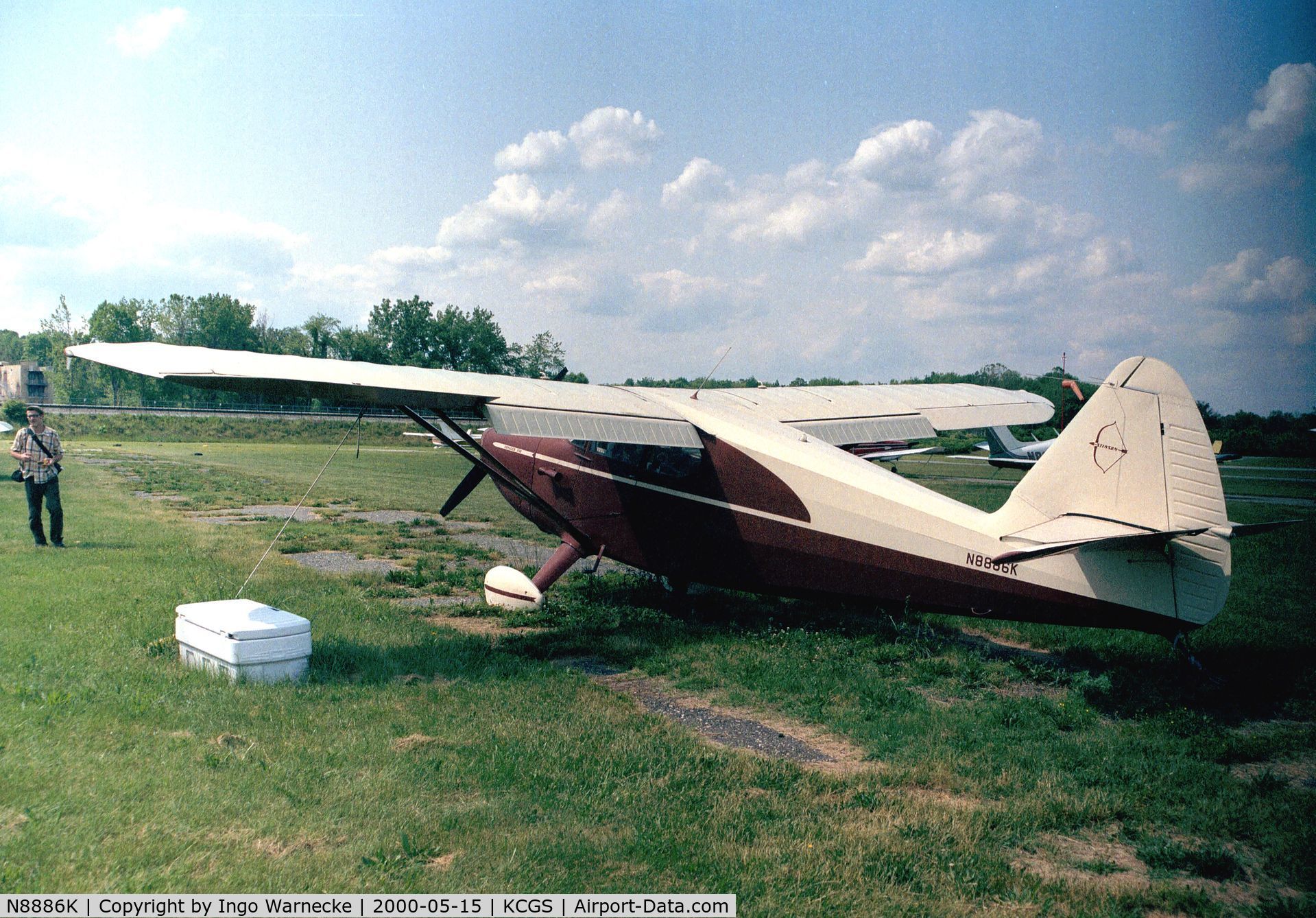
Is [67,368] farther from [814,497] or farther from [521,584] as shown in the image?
[814,497]

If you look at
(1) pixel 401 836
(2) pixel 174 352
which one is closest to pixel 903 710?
(1) pixel 401 836

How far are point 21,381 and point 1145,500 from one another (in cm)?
1462

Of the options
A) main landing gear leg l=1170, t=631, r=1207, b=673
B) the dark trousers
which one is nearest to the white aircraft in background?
main landing gear leg l=1170, t=631, r=1207, b=673

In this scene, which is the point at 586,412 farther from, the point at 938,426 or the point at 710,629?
the point at 938,426

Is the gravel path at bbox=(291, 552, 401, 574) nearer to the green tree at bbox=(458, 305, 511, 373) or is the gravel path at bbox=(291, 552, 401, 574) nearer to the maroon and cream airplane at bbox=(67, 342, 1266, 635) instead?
the maroon and cream airplane at bbox=(67, 342, 1266, 635)

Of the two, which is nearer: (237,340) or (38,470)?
(38,470)

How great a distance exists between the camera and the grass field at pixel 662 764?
355cm

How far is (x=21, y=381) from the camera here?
11844mm

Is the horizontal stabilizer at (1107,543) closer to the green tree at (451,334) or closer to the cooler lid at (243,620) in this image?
the cooler lid at (243,620)

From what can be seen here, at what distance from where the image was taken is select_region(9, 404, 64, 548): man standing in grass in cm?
995

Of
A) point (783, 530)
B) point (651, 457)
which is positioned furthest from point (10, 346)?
point (783, 530)

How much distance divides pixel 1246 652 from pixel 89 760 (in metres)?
9.05

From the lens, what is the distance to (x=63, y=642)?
6297 millimetres

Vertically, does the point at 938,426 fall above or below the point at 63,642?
above
